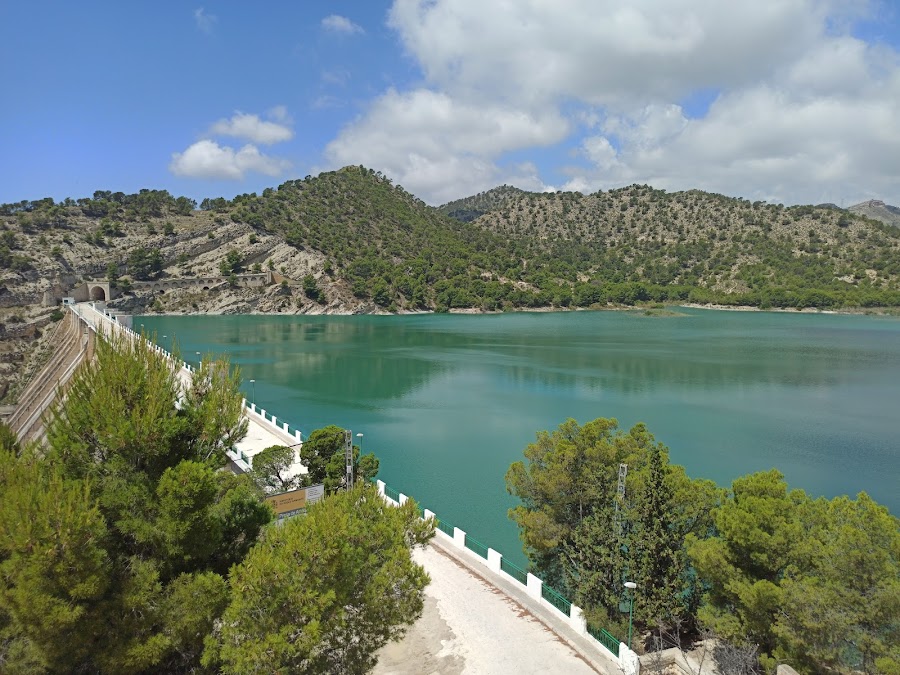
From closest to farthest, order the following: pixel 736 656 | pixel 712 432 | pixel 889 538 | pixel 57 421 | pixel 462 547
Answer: pixel 57 421 → pixel 889 538 → pixel 736 656 → pixel 462 547 → pixel 712 432

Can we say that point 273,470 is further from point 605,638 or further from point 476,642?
point 605,638

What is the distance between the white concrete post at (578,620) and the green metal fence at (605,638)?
1.30 feet

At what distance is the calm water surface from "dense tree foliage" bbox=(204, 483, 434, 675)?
470 inches

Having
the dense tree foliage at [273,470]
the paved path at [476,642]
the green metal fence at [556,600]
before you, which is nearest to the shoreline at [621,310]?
the dense tree foliage at [273,470]

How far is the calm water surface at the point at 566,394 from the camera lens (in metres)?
28.3

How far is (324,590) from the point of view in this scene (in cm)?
769

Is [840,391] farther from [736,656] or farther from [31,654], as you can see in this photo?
[31,654]

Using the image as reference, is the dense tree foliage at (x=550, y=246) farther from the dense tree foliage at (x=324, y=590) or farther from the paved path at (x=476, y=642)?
the dense tree foliage at (x=324, y=590)

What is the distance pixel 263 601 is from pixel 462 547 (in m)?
9.93

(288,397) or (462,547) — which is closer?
(462,547)

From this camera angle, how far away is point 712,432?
35375mm

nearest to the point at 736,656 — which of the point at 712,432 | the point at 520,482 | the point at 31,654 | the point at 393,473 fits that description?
the point at 520,482

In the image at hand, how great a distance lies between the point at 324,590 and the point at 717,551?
371 inches

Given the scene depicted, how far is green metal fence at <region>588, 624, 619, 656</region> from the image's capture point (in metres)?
12.5
